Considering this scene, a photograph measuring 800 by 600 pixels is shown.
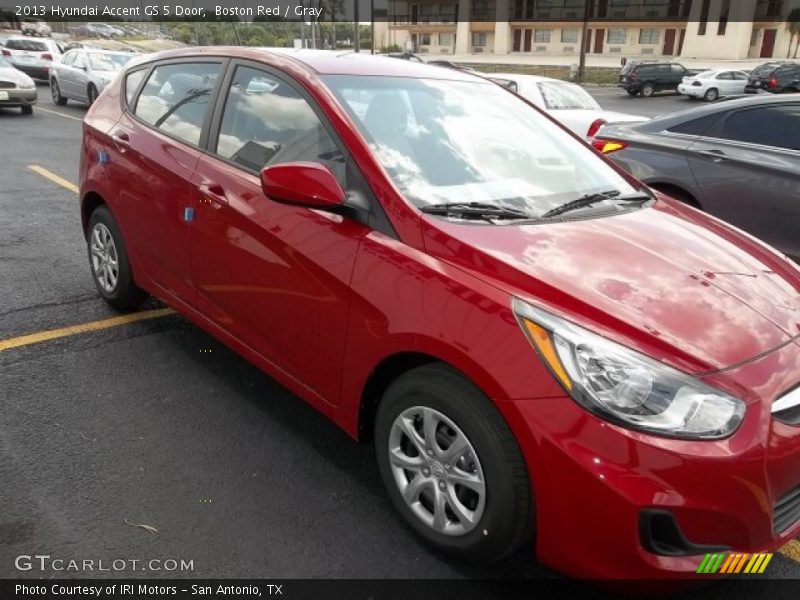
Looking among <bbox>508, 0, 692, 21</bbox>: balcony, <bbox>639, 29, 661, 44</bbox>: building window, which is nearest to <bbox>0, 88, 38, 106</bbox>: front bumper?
<bbox>508, 0, 692, 21</bbox>: balcony

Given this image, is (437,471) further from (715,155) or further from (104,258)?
(715,155)

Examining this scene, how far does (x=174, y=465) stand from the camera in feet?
9.24

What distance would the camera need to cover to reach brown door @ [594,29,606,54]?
193 feet

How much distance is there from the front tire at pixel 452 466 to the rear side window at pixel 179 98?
1826mm

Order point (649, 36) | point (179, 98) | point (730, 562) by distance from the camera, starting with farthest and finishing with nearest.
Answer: point (649, 36) → point (179, 98) → point (730, 562)

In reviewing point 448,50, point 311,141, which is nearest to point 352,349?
point 311,141

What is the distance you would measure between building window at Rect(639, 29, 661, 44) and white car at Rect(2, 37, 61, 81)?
48.7 meters

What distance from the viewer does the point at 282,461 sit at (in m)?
2.88

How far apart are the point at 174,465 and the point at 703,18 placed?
6001cm

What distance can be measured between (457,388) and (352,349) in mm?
501

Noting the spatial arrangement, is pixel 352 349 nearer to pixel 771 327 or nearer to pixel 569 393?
pixel 569 393

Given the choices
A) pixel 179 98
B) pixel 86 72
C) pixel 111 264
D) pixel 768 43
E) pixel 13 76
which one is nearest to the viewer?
pixel 179 98

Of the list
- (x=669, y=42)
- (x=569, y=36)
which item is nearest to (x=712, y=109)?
(x=669, y=42)

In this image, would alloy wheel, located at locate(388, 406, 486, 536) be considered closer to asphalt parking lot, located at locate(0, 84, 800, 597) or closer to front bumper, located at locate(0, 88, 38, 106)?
asphalt parking lot, located at locate(0, 84, 800, 597)
